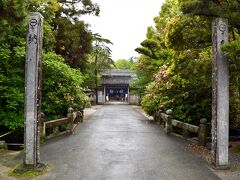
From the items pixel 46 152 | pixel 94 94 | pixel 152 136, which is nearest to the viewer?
pixel 46 152

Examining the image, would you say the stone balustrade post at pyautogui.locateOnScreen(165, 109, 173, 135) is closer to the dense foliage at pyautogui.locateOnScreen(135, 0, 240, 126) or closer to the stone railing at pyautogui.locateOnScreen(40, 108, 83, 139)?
the dense foliage at pyautogui.locateOnScreen(135, 0, 240, 126)

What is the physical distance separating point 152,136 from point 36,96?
23.0ft

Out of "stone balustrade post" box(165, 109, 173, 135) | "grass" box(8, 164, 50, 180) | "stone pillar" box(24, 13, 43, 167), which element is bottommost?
"grass" box(8, 164, 50, 180)

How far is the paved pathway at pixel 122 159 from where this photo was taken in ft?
24.7

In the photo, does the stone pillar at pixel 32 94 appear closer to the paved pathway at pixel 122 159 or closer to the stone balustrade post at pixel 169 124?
the paved pathway at pixel 122 159

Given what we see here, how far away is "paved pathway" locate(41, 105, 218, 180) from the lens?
24.7ft

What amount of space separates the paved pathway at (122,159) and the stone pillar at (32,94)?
2.47 feet

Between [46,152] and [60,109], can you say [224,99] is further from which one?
[60,109]

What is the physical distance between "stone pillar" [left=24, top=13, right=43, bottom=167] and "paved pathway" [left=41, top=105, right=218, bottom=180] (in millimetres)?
752

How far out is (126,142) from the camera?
12.1 metres

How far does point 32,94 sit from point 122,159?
3.14 metres

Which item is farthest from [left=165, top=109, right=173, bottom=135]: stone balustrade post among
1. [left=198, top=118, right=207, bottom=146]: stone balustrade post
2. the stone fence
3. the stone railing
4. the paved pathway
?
the stone railing

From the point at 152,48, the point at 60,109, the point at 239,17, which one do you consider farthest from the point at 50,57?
the point at 152,48

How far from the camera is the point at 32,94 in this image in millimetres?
8055
